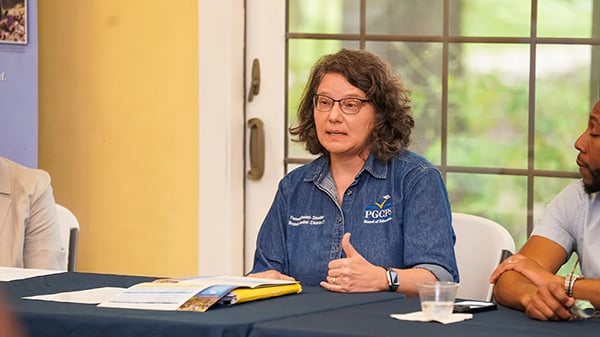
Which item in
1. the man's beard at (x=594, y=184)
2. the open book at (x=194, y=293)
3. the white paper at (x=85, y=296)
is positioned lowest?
the white paper at (x=85, y=296)

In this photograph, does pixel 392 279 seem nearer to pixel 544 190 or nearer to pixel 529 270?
pixel 529 270

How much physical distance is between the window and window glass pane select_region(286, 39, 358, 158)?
0.04 meters

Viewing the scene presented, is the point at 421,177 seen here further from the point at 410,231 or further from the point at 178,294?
the point at 178,294

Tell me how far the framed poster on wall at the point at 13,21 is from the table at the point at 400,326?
2275 mm

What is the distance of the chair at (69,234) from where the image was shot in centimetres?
289

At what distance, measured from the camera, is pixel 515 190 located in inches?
137

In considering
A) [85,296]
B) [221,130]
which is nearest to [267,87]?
[221,130]

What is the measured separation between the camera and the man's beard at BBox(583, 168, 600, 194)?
2.14 m

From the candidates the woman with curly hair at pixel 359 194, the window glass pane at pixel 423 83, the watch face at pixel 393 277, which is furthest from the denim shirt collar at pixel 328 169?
the window glass pane at pixel 423 83

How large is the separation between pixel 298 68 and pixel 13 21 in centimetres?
106

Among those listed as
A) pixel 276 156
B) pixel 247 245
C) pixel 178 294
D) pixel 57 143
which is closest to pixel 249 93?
pixel 276 156

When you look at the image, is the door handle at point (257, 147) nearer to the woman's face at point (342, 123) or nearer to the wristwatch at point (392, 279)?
the woman's face at point (342, 123)

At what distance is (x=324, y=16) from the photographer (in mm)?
3627

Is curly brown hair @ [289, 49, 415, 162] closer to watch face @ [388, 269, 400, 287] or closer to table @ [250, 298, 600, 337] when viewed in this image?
watch face @ [388, 269, 400, 287]
